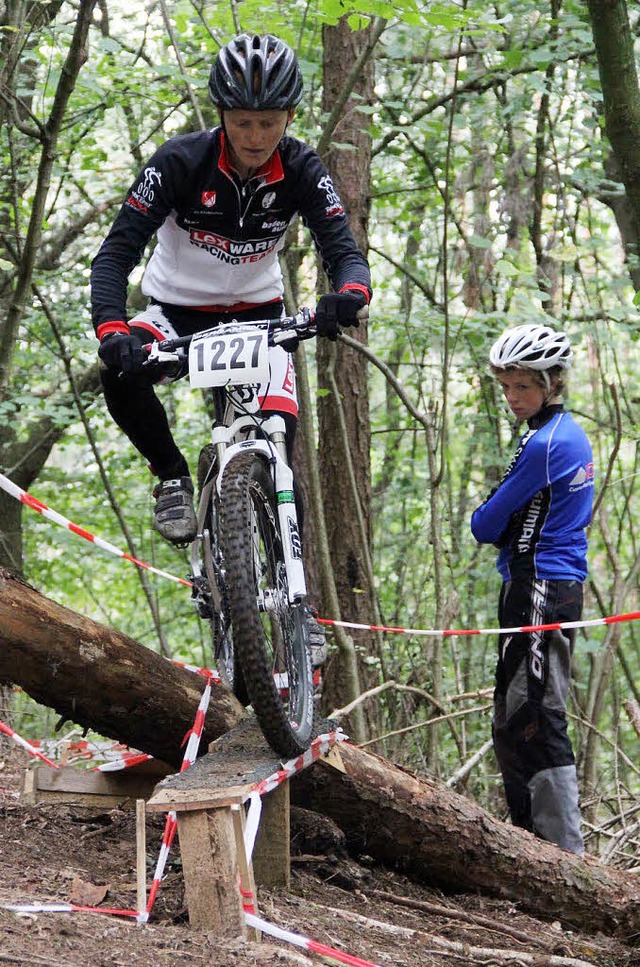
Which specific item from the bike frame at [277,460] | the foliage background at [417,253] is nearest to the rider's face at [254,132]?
the bike frame at [277,460]

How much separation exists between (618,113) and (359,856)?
292 cm

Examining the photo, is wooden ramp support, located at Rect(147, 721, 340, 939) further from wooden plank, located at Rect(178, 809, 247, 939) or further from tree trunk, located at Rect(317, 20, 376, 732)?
tree trunk, located at Rect(317, 20, 376, 732)

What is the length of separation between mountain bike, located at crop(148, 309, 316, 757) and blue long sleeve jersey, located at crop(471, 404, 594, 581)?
1.15m

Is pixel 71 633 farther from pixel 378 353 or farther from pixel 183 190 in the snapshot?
pixel 378 353

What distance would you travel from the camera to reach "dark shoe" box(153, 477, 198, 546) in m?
3.74

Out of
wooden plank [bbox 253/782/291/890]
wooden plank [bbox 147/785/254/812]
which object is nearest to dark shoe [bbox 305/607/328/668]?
wooden plank [bbox 253/782/291/890]

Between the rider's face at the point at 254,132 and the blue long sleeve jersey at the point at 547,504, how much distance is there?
5.45 ft

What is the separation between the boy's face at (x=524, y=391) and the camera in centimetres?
442

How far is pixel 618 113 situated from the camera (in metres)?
3.26

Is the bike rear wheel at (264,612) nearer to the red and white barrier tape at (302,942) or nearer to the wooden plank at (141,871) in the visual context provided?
the wooden plank at (141,871)

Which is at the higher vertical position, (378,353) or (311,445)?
(378,353)

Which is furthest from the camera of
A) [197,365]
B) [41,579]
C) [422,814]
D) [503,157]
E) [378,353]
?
[41,579]

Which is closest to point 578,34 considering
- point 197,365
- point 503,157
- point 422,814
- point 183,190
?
point 503,157

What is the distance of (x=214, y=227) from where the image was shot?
374cm
